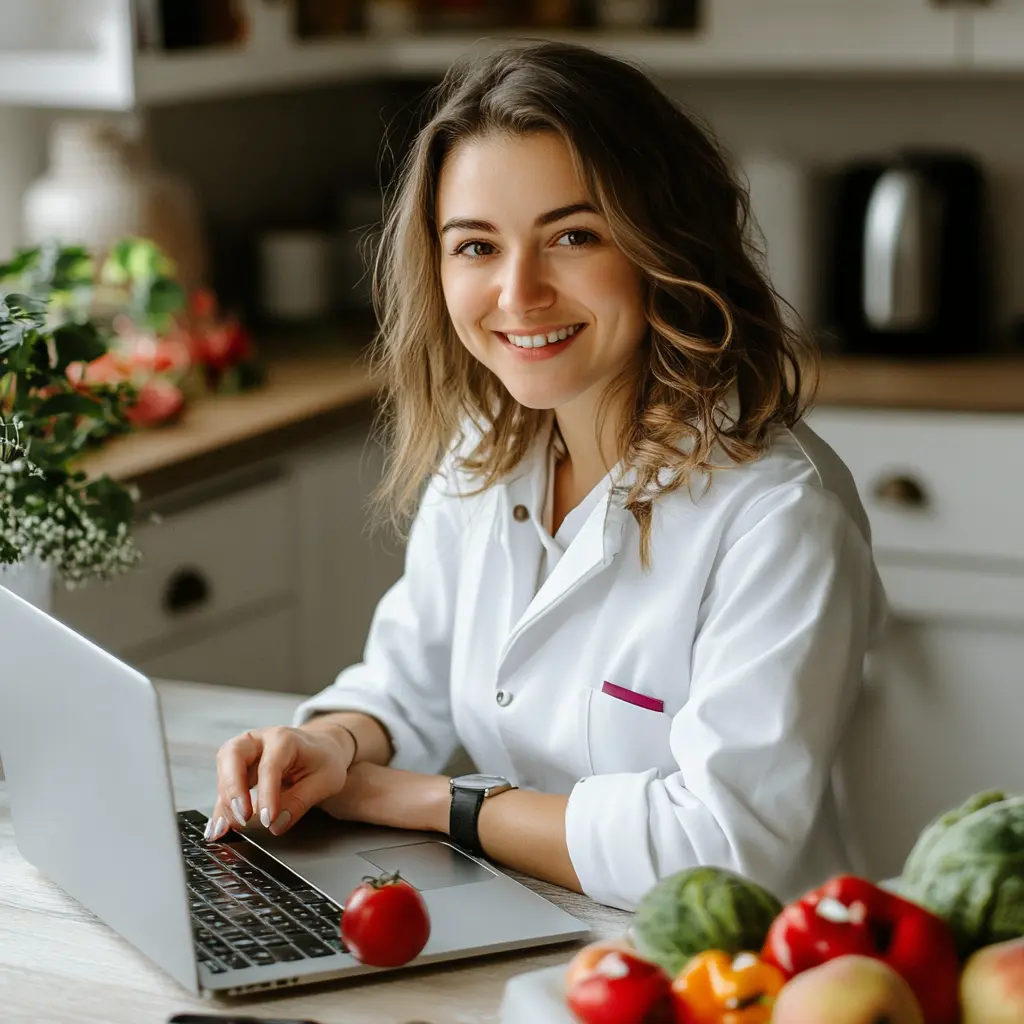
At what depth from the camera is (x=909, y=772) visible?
9.70 feet

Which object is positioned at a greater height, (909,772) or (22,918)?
(22,918)

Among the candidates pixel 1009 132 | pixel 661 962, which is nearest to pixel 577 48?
pixel 661 962

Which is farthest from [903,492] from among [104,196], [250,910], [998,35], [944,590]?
[250,910]

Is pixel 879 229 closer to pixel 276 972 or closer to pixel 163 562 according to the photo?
pixel 163 562

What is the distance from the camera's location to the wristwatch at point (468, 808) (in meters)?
1.27

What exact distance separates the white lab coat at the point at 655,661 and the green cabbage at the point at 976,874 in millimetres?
326

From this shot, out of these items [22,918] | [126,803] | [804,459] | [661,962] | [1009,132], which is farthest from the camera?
[1009,132]

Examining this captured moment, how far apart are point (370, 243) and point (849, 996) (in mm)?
2203

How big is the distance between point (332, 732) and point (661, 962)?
611 millimetres

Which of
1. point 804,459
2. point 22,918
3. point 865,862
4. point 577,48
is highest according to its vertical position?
point 577,48

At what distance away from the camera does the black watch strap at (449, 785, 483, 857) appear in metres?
1.26

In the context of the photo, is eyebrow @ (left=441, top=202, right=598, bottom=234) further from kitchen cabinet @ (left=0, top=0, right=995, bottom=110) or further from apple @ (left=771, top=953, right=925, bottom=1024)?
kitchen cabinet @ (left=0, top=0, right=995, bottom=110)

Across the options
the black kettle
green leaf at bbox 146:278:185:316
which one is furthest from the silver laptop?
the black kettle

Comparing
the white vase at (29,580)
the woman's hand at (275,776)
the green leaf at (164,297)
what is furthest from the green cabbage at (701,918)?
the green leaf at (164,297)
